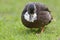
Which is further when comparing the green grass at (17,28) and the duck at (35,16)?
the duck at (35,16)

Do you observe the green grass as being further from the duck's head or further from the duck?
the duck's head

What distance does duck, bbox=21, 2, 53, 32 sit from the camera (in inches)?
359

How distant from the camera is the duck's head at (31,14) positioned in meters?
9.05

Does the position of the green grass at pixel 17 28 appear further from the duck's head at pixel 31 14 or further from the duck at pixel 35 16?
the duck's head at pixel 31 14

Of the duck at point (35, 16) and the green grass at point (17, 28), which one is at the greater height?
the duck at point (35, 16)

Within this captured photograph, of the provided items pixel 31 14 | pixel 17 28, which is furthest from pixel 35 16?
pixel 17 28

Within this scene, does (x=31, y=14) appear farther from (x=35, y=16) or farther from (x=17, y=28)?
(x=17, y=28)

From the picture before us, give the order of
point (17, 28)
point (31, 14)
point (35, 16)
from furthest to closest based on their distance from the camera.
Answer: point (17, 28), point (35, 16), point (31, 14)

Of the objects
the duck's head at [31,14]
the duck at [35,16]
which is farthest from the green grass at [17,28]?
the duck's head at [31,14]

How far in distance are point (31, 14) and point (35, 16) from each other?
0.21m

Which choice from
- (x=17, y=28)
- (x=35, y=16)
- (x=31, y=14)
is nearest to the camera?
(x=31, y=14)

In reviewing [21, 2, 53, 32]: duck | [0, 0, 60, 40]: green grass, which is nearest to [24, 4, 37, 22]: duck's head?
[21, 2, 53, 32]: duck

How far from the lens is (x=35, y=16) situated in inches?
364

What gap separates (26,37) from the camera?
351 inches
